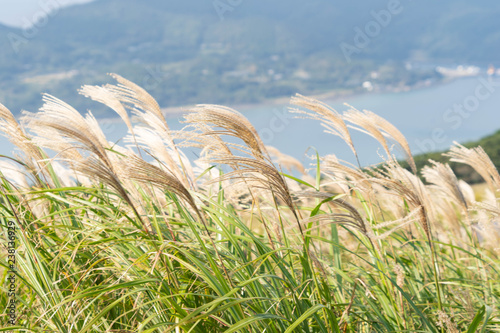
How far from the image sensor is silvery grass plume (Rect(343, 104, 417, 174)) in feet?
6.05

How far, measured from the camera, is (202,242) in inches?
53.6

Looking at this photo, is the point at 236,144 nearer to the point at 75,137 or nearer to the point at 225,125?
the point at 225,125

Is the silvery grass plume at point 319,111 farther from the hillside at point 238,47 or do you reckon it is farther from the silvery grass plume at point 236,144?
the hillside at point 238,47

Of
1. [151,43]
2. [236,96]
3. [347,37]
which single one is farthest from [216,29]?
[236,96]

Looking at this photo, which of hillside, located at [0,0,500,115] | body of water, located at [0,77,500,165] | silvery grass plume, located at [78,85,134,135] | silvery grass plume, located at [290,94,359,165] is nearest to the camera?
silvery grass plume, located at [290,94,359,165]

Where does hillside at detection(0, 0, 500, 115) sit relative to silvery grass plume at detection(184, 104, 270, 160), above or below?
above

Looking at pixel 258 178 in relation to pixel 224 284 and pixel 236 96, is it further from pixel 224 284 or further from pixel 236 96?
pixel 236 96

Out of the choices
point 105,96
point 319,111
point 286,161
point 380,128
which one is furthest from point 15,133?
point 286,161

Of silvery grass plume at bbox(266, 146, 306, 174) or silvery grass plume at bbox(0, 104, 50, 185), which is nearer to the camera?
silvery grass plume at bbox(0, 104, 50, 185)

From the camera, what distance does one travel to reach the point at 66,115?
158 cm

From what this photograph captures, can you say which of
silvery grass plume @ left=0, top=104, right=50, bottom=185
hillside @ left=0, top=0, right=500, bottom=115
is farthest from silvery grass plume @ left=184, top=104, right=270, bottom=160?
hillside @ left=0, top=0, right=500, bottom=115

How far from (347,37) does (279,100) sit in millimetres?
53779

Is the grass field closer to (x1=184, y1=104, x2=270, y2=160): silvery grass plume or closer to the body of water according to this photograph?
(x1=184, y1=104, x2=270, y2=160): silvery grass plume

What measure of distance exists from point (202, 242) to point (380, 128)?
1.06 metres
